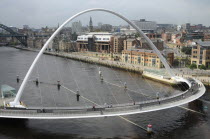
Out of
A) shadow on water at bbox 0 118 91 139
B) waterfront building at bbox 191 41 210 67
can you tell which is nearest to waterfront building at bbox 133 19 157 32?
waterfront building at bbox 191 41 210 67

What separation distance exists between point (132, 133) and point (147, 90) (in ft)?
46.1

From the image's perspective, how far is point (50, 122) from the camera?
20453 millimetres

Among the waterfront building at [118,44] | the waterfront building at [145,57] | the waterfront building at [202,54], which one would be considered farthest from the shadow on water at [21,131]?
the waterfront building at [118,44]

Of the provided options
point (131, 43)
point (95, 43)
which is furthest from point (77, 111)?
point (95, 43)

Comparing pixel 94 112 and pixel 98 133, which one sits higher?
pixel 94 112

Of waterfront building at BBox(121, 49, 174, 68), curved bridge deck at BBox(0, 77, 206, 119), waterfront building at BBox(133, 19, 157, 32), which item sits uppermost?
waterfront building at BBox(133, 19, 157, 32)

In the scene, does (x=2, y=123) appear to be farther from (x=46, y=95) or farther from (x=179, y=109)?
(x=179, y=109)

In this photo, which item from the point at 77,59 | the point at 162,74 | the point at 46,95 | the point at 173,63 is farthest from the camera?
the point at 77,59

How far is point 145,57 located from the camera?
49.7 m

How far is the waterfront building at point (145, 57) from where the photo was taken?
4700 cm

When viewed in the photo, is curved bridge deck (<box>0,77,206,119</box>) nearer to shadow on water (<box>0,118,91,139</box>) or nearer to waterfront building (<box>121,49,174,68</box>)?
shadow on water (<box>0,118,91,139</box>)

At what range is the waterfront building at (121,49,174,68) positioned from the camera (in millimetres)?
47000

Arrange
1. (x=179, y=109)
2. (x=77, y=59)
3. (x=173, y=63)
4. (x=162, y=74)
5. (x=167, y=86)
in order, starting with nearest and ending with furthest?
1. (x=179, y=109)
2. (x=167, y=86)
3. (x=162, y=74)
4. (x=173, y=63)
5. (x=77, y=59)

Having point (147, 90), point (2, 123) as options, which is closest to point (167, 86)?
point (147, 90)
